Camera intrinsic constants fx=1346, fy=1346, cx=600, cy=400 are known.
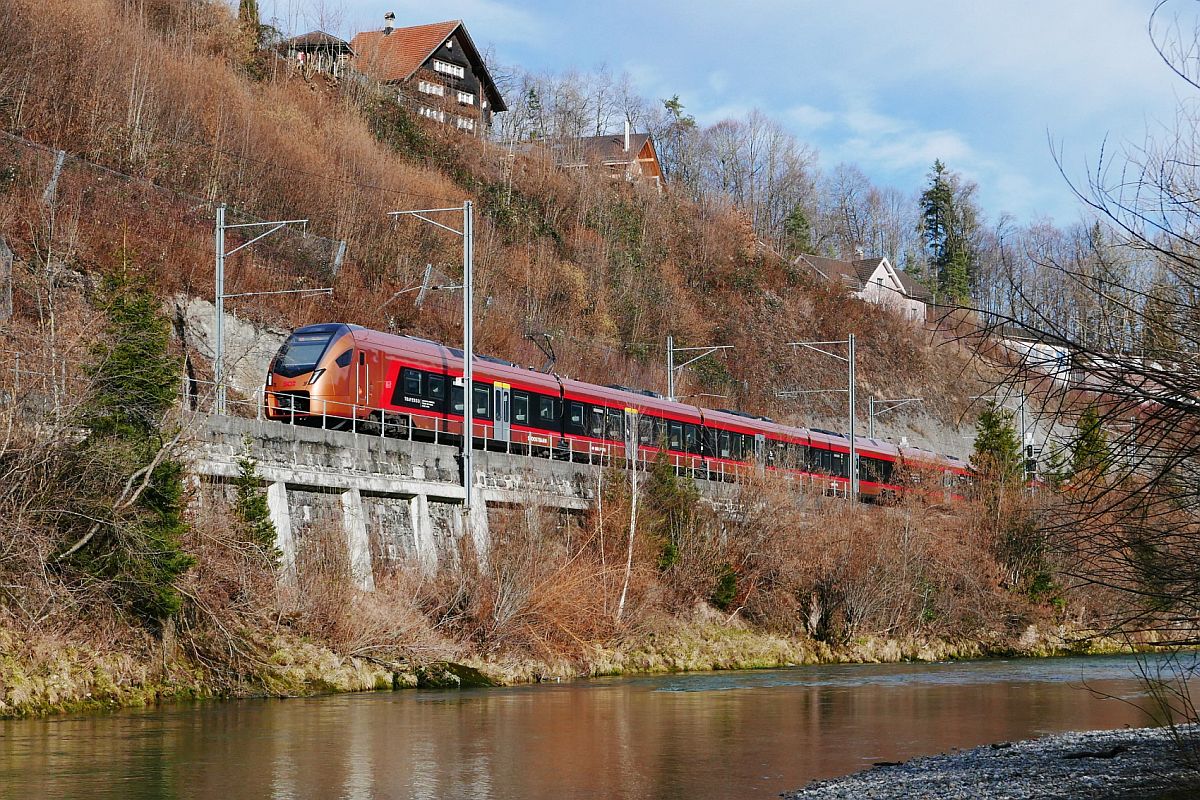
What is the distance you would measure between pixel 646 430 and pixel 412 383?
10.7 meters

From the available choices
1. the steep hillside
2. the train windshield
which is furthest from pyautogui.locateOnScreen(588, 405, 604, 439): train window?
the steep hillside

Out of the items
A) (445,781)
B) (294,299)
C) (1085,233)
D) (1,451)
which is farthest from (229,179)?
(1085,233)

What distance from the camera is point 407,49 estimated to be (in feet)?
280

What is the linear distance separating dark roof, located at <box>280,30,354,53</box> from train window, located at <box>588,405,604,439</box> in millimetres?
39802

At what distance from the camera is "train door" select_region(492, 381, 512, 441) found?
3600 centimetres

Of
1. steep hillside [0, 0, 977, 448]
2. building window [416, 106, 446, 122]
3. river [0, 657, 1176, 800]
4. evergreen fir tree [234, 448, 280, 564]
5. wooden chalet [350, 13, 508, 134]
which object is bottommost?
river [0, 657, 1176, 800]

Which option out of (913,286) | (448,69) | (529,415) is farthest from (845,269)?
(529,415)

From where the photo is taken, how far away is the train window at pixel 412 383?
33.2 meters

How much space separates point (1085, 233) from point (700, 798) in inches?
279

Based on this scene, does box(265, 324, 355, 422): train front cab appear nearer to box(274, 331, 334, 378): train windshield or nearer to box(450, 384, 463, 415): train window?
box(274, 331, 334, 378): train windshield

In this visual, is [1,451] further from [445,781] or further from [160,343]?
[445,781]

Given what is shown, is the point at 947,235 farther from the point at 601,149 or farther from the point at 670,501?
the point at 670,501

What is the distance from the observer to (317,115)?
208ft

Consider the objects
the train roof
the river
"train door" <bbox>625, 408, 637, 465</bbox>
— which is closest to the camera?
the river
